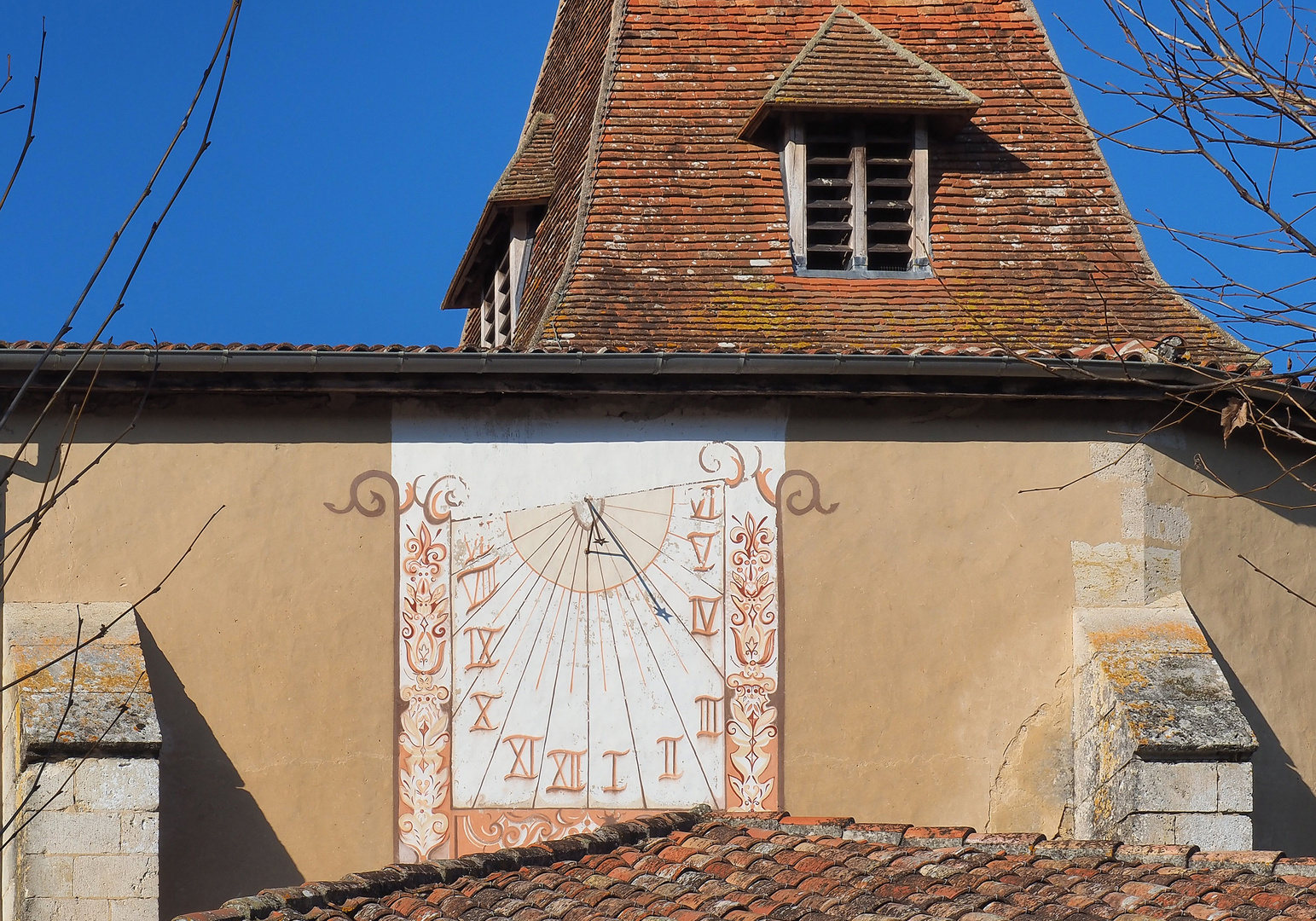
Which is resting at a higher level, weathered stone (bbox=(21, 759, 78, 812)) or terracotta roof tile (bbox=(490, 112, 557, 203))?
terracotta roof tile (bbox=(490, 112, 557, 203))

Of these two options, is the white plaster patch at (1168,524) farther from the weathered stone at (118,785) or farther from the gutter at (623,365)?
the weathered stone at (118,785)

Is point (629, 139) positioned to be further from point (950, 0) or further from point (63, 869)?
point (63, 869)

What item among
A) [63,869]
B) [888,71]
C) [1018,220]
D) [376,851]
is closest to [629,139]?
[888,71]

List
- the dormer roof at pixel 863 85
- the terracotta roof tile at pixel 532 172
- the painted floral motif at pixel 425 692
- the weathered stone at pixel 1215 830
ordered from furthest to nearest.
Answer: the terracotta roof tile at pixel 532 172 → the dormer roof at pixel 863 85 → the painted floral motif at pixel 425 692 → the weathered stone at pixel 1215 830

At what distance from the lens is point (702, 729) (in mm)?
8844

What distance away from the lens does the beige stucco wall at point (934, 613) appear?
8.88 m

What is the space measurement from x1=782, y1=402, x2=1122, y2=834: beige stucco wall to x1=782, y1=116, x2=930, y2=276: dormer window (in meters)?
2.20

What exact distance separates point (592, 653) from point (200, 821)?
2.15 m

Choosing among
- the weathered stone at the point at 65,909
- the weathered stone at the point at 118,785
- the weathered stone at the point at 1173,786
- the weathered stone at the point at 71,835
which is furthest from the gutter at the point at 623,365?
the weathered stone at the point at 65,909

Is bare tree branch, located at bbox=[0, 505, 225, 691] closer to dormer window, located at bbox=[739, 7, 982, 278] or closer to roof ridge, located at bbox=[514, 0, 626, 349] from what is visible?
roof ridge, located at bbox=[514, 0, 626, 349]

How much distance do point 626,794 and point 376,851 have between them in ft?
4.28

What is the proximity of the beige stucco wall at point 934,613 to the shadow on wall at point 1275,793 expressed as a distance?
104 centimetres

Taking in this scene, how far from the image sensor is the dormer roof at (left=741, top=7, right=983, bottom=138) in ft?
37.0

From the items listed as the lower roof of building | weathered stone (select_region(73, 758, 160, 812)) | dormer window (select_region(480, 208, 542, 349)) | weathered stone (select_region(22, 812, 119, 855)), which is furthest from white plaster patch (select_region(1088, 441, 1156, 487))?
weathered stone (select_region(22, 812, 119, 855))
